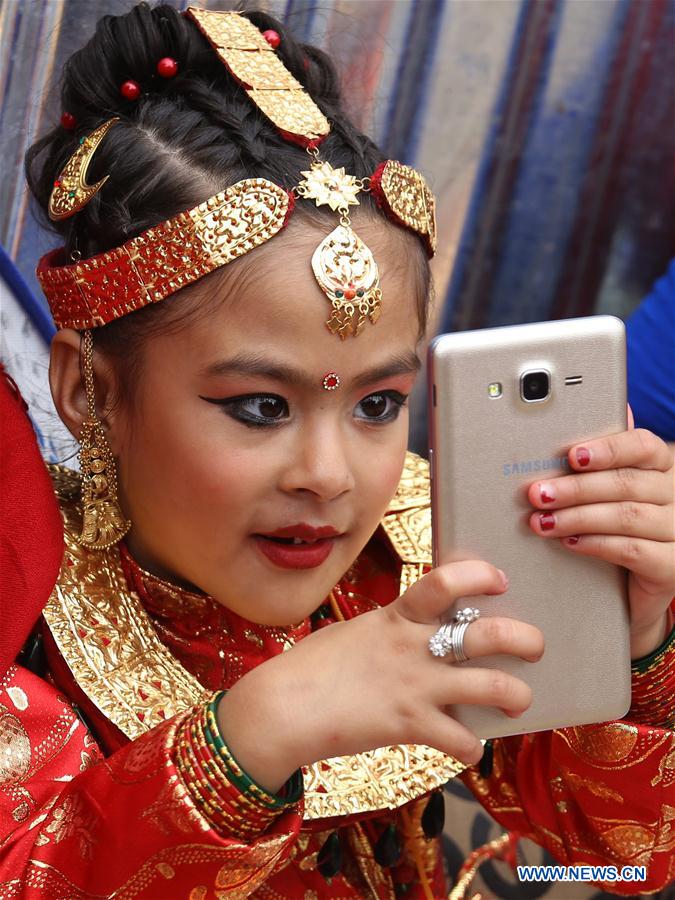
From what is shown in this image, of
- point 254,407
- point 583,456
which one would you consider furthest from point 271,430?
point 583,456

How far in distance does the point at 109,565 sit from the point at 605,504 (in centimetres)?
49

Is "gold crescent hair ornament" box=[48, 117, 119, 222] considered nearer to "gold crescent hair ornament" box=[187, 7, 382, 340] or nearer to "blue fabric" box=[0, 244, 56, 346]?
"gold crescent hair ornament" box=[187, 7, 382, 340]

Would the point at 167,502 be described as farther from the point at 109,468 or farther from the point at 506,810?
the point at 506,810

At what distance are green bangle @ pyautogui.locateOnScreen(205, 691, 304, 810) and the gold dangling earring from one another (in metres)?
0.26

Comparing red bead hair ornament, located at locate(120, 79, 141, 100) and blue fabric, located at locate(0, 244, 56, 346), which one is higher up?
red bead hair ornament, located at locate(120, 79, 141, 100)

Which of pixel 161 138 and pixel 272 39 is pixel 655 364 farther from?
pixel 161 138

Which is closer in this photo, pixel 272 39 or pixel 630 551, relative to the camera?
pixel 630 551

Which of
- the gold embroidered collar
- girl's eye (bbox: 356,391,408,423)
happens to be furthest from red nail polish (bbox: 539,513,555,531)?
the gold embroidered collar

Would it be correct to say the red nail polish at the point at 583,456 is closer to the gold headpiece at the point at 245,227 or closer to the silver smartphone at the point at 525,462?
the silver smartphone at the point at 525,462

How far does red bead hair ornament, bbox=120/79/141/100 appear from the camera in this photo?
105cm

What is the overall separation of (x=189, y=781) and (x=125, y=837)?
0.07 m

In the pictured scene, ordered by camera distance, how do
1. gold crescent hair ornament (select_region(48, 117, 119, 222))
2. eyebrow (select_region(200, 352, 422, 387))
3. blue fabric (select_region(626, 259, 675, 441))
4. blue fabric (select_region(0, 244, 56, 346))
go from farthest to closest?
blue fabric (select_region(626, 259, 675, 441)), blue fabric (select_region(0, 244, 56, 346)), gold crescent hair ornament (select_region(48, 117, 119, 222)), eyebrow (select_region(200, 352, 422, 387))

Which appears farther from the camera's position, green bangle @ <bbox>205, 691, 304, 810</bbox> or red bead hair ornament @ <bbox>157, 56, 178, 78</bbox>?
red bead hair ornament @ <bbox>157, 56, 178, 78</bbox>

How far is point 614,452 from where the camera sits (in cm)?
84
